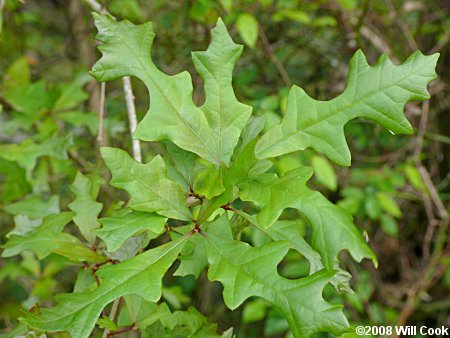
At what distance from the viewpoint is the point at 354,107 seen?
3.22 feet

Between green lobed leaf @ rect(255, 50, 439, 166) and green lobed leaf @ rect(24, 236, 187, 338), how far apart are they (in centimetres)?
30

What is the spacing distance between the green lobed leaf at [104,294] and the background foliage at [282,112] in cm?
111

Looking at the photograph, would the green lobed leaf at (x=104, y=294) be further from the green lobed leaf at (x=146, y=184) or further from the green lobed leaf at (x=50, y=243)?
the green lobed leaf at (x=50, y=243)

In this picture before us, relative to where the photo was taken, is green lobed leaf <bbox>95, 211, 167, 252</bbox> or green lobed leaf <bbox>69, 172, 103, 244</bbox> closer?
green lobed leaf <bbox>95, 211, 167, 252</bbox>

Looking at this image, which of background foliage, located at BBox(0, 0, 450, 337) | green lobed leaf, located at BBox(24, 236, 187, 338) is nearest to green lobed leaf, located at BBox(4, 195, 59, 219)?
background foliage, located at BBox(0, 0, 450, 337)

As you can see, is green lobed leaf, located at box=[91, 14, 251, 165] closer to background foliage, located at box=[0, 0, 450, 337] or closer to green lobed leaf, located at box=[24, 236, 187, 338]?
green lobed leaf, located at box=[24, 236, 187, 338]

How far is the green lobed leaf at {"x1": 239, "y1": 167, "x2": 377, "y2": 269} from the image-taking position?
36.5 inches

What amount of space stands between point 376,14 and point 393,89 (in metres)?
2.41

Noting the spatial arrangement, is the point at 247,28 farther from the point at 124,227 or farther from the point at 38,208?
the point at 124,227

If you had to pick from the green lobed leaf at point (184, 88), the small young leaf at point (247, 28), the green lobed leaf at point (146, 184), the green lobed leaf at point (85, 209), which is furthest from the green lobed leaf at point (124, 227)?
the small young leaf at point (247, 28)

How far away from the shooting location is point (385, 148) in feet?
11.2

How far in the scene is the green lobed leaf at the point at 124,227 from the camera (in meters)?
0.94

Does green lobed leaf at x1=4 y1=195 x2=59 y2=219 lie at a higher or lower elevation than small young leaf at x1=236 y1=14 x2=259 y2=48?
lower

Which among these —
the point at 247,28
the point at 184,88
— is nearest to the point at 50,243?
the point at 184,88
